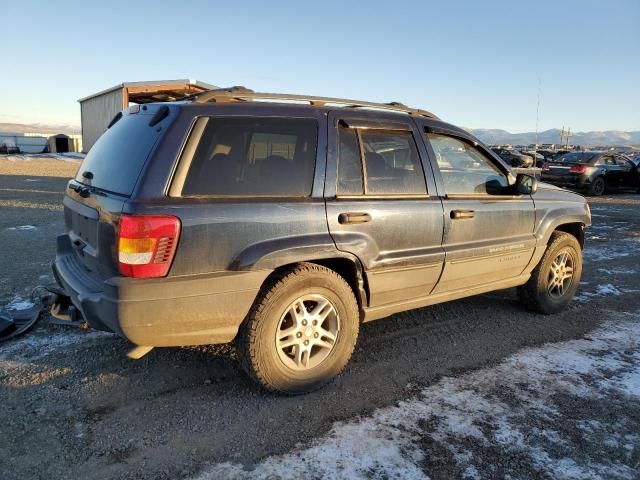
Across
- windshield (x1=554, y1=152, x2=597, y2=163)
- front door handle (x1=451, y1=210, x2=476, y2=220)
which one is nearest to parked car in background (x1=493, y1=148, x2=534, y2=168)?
windshield (x1=554, y1=152, x2=597, y2=163)

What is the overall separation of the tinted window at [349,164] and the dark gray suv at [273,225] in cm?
1

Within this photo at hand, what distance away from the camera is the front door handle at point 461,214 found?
3893mm

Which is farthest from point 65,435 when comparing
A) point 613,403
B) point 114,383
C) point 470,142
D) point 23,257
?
point 23,257

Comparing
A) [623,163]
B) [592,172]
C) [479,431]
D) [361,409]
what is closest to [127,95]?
[592,172]

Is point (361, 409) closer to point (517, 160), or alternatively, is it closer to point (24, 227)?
point (24, 227)

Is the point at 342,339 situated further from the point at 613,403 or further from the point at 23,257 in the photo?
the point at 23,257

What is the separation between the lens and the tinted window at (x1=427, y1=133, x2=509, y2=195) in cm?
401

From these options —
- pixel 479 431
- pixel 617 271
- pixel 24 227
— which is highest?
pixel 24 227

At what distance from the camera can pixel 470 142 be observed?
14.0 feet

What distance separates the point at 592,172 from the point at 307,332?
16.9m

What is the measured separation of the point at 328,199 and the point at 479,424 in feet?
5.48

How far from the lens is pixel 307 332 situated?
10.8 feet

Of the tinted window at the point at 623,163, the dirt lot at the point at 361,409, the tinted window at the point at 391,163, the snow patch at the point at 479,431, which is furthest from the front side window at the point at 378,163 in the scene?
the tinted window at the point at 623,163

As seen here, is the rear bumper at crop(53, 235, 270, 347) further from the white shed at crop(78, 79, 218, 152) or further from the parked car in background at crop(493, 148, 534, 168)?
the parked car in background at crop(493, 148, 534, 168)
